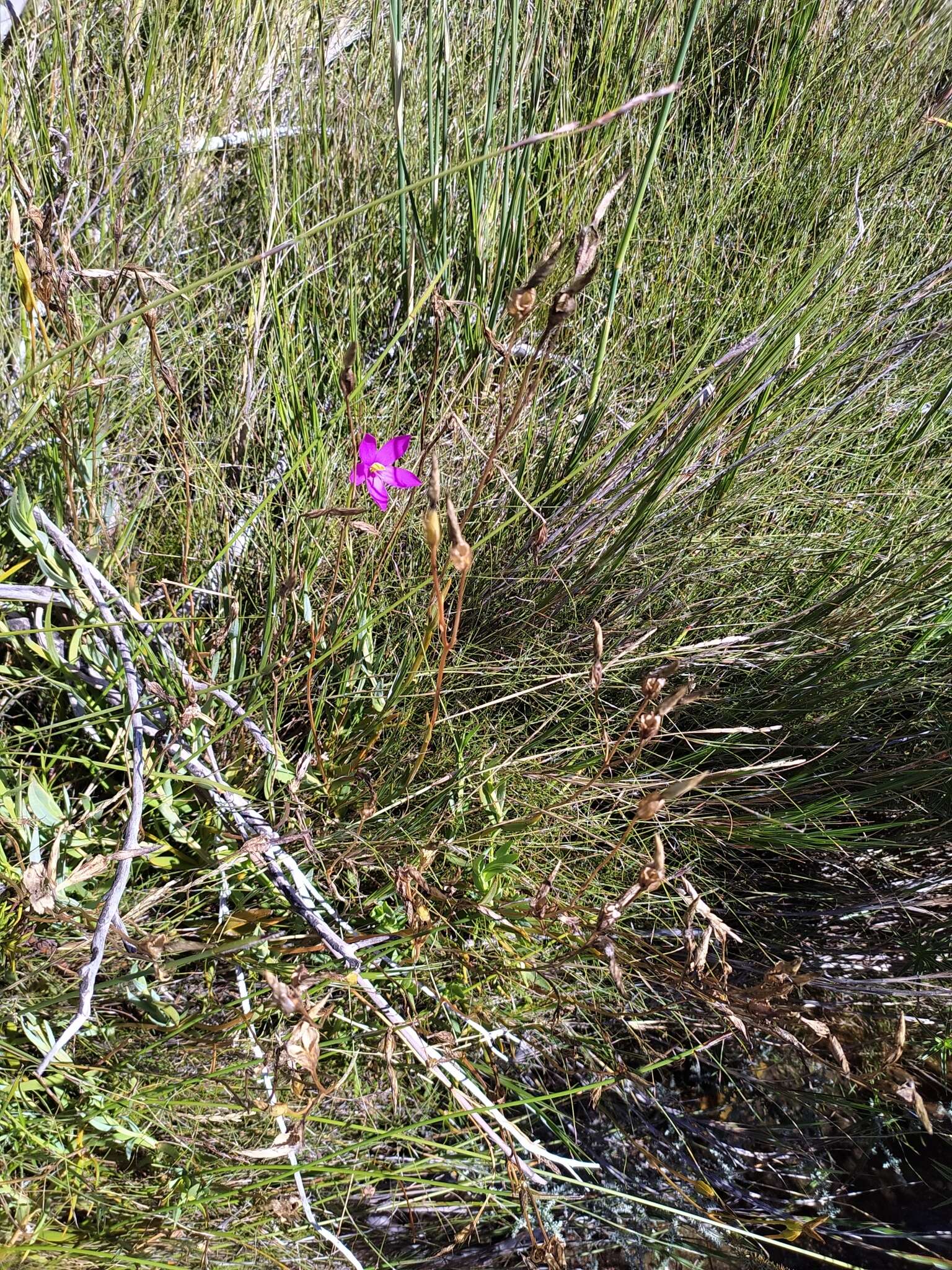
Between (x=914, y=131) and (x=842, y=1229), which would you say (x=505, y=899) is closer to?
(x=842, y=1229)

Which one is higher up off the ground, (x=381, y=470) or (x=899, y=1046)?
(x=381, y=470)

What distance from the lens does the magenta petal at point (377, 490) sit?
92cm

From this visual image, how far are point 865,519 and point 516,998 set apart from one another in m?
0.85

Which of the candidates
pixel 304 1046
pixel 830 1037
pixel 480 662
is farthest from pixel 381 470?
pixel 830 1037

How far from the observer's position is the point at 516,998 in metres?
1.15

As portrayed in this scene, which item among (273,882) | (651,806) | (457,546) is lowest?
(273,882)

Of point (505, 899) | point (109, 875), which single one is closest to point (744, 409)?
point (505, 899)

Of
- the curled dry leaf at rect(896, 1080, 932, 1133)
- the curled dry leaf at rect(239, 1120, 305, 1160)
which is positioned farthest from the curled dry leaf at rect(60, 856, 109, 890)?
the curled dry leaf at rect(896, 1080, 932, 1133)

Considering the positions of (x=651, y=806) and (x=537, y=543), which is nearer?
(x=651, y=806)

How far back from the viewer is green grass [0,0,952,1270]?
3.19ft

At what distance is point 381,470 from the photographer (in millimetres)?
975

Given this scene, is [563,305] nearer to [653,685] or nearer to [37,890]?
[653,685]

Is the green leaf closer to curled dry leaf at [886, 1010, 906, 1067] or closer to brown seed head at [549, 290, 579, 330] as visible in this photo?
brown seed head at [549, 290, 579, 330]

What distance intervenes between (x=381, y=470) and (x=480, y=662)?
0.36 metres
